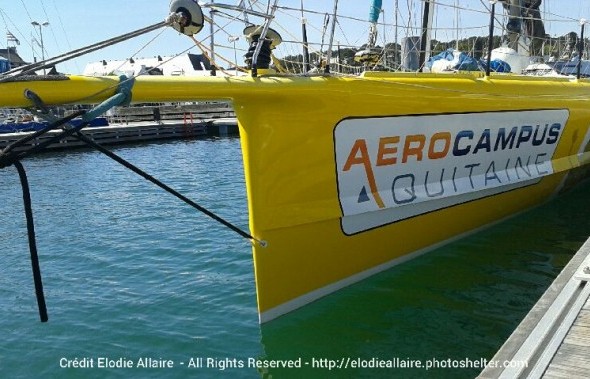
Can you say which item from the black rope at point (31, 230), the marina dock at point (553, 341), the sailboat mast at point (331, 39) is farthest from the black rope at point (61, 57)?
the marina dock at point (553, 341)

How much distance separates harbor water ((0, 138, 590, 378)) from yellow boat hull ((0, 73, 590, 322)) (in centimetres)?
32

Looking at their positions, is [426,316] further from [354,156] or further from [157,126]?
[157,126]

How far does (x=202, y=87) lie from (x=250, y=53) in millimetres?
851

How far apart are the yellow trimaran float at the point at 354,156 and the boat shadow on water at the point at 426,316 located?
0.62 feet

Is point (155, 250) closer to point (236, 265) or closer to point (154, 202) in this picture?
point (236, 265)

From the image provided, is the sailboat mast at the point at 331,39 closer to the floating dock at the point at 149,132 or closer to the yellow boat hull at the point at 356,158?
the yellow boat hull at the point at 356,158

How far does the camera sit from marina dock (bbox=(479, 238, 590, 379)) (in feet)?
9.09

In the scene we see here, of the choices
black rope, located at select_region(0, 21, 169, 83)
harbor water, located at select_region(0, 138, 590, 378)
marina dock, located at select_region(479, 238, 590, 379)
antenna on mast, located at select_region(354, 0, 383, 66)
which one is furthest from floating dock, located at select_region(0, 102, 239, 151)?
marina dock, located at select_region(479, 238, 590, 379)

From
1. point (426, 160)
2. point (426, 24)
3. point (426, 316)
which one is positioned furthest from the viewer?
point (426, 24)

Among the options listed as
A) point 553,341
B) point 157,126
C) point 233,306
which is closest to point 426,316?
point 233,306

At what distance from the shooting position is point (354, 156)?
4.85 meters

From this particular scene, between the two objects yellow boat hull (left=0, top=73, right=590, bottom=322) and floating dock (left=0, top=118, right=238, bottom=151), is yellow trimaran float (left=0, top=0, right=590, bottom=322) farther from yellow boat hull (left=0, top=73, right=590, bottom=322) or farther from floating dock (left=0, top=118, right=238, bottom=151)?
floating dock (left=0, top=118, right=238, bottom=151)

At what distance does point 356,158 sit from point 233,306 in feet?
6.35

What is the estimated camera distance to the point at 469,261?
245 inches
